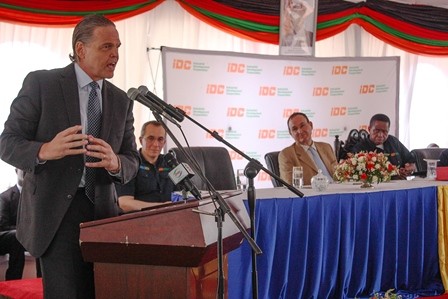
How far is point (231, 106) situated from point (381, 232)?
9.65ft

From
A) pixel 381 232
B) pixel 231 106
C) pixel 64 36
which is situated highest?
pixel 64 36

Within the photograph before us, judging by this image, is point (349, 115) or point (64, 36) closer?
point (64, 36)

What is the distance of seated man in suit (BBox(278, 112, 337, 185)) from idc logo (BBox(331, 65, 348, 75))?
92.5 inches

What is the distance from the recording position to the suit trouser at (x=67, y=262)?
207cm

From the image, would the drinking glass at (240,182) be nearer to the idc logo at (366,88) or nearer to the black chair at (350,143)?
the black chair at (350,143)

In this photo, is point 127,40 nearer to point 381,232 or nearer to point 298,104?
point 298,104

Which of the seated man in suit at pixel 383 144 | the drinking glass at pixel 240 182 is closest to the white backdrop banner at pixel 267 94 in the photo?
the seated man in suit at pixel 383 144

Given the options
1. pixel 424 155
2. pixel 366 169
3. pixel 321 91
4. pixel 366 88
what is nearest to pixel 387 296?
pixel 366 169

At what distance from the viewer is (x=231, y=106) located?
6.99 metres

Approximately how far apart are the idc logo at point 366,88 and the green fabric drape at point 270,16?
0.63 meters

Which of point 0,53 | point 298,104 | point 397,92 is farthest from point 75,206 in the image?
point 397,92

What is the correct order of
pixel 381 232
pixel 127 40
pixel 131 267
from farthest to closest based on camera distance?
1. pixel 127 40
2. pixel 381 232
3. pixel 131 267

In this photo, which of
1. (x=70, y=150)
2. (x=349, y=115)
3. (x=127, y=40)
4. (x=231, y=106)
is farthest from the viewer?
(x=349, y=115)

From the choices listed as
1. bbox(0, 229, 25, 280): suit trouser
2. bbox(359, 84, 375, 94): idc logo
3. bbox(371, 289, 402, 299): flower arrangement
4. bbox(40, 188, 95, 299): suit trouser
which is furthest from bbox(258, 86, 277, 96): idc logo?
bbox(40, 188, 95, 299): suit trouser
